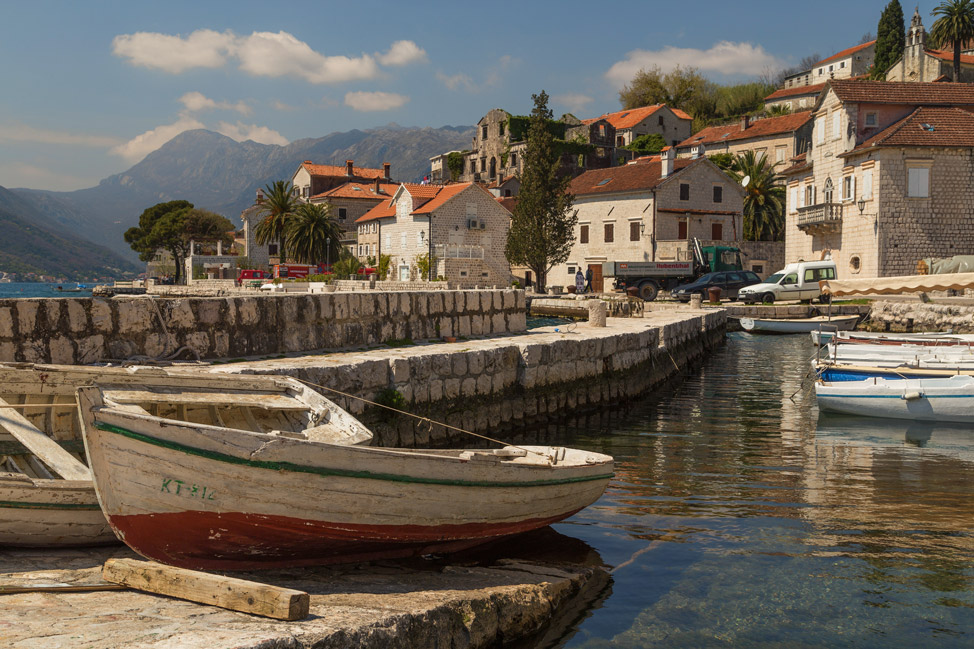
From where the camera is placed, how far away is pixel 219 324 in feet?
35.6

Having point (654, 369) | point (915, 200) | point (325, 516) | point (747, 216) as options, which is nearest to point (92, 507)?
point (325, 516)

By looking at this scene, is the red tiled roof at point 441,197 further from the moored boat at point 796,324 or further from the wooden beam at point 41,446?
the wooden beam at point 41,446

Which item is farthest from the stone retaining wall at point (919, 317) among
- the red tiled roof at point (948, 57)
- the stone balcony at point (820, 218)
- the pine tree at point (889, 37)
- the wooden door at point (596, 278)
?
the pine tree at point (889, 37)

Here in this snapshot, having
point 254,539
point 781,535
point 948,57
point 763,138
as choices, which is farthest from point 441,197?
point 948,57

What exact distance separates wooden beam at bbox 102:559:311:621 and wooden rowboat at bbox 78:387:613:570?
0.37m

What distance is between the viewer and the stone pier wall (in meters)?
10.4

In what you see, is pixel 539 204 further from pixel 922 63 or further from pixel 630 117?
pixel 922 63

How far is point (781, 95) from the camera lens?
91.7m

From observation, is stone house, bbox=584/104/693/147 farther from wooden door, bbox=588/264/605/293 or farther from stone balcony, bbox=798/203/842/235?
stone balcony, bbox=798/203/842/235

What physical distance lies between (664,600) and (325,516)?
9.89 ft

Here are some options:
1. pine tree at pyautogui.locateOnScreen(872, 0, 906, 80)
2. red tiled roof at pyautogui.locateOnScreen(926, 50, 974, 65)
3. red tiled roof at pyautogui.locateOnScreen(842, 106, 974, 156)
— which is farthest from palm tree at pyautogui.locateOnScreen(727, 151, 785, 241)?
pine tree at pyautogui.locateOnScreen(872, 0, 906, 80)

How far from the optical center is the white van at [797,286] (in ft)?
122

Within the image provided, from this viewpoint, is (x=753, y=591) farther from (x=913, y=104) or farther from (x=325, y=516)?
(x=913, y=104)

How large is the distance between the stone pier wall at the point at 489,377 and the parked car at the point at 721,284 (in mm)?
19624
